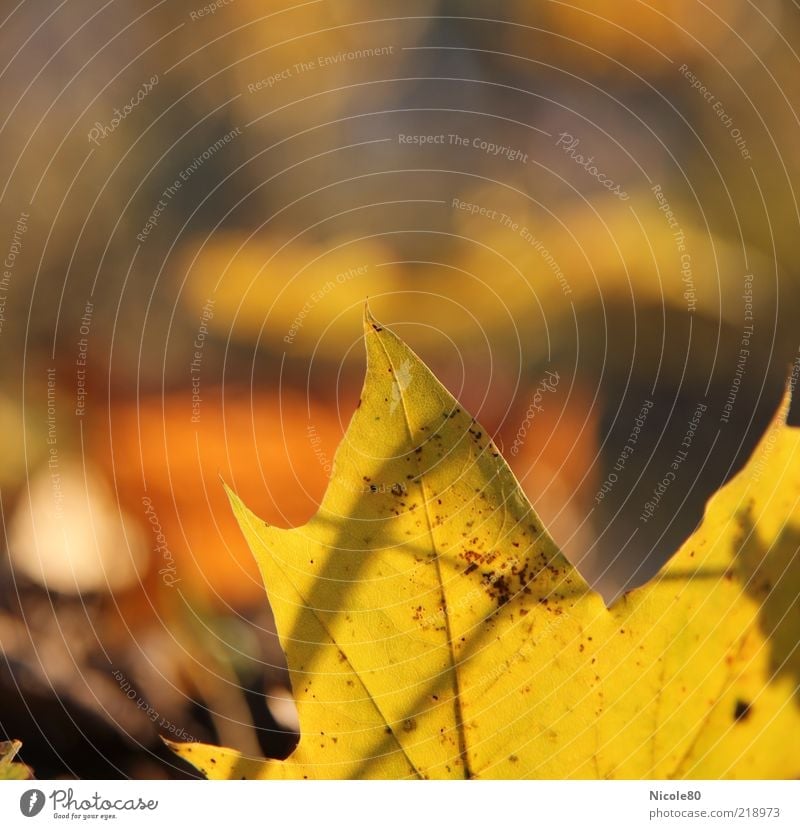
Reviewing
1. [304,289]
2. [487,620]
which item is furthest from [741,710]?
[304,289]

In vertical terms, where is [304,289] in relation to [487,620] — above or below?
above

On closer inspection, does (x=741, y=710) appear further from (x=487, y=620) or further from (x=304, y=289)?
(x=304, y=289)

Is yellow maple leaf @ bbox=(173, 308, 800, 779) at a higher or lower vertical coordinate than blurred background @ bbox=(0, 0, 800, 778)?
lower

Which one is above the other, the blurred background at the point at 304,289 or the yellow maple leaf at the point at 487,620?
the blurred background at the point at 304,289
